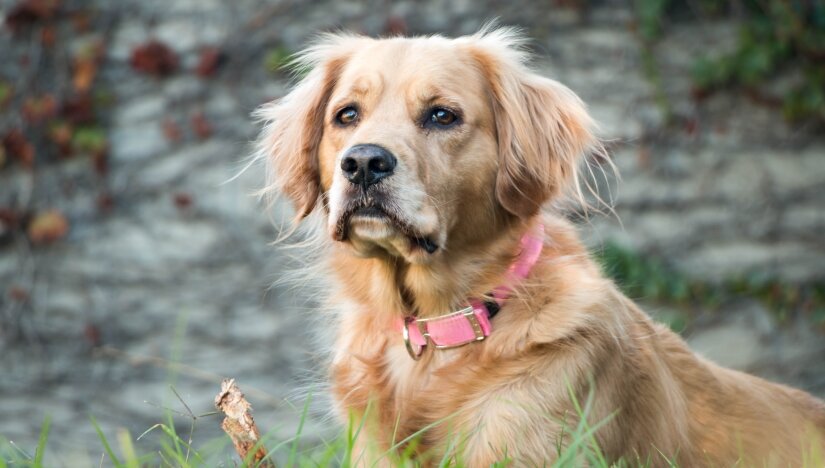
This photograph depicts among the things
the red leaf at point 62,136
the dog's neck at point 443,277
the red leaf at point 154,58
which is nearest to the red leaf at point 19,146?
the red leaf at point 62,136

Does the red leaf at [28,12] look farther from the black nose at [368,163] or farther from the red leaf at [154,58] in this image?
the black nose at [368,163]

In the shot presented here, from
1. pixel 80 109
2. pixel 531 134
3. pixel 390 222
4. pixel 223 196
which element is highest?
pixel 531 134

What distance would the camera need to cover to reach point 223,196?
6676 millimetres

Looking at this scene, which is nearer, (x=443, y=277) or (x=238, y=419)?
(x=238, y=419)

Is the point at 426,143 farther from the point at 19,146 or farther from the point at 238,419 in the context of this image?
the point at 19,146

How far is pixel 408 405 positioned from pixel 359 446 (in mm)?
188

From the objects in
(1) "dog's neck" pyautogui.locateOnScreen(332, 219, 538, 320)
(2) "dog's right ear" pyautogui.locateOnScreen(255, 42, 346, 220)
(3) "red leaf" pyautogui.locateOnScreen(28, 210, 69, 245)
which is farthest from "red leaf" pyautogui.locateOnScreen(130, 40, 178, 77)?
(1) "dog's neck" pyautogui.locateOnScreen(332, 219, 538, 320)

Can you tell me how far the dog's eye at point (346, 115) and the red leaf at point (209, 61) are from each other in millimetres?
3442

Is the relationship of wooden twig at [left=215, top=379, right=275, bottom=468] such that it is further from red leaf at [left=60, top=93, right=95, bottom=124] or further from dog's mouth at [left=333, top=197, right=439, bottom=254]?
red leaf at [left=60, top=93, right=95, bottom=124]

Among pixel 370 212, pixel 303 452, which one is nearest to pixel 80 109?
pixel 370 212

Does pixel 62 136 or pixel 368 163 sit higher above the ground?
pixel 368 163

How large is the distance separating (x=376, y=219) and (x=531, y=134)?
2.20 feet

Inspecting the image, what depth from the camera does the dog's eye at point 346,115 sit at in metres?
3.44

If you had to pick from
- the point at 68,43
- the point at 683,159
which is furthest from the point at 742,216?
the point at 68,43
